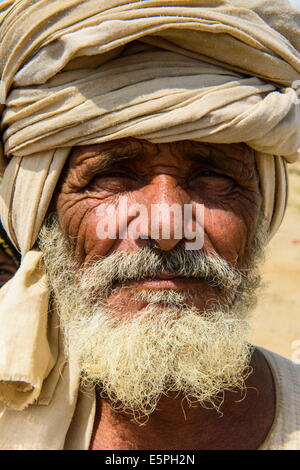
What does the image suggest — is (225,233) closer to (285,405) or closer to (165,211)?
(165,211)

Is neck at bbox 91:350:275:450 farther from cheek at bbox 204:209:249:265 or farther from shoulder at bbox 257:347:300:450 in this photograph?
cheek at bbox 204:209:249:265

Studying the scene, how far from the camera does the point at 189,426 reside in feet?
8.61

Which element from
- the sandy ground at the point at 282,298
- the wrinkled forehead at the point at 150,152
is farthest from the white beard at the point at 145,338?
the sandy ground at the point at 282,298

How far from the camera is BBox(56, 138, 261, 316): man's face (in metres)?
2.48

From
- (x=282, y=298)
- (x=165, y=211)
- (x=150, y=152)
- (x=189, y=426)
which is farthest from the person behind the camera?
(x=282, y=298)

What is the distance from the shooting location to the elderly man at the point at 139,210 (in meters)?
2.44

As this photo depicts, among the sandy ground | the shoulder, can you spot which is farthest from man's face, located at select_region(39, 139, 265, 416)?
the sandy ground

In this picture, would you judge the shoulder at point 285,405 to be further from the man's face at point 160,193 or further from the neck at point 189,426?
the man's face at point 160,193

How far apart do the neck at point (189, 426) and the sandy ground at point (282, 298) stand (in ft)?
8.26

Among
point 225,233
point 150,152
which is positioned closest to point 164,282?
point 225,233

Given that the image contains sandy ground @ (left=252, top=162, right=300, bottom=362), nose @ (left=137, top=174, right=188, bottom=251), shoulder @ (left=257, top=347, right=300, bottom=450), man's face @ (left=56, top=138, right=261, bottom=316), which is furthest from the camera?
sandy ground @ (left=252, top=162, right=300, bottom=362)

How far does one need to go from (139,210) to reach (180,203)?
162 mm

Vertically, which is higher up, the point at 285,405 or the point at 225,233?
the point at 225,233
